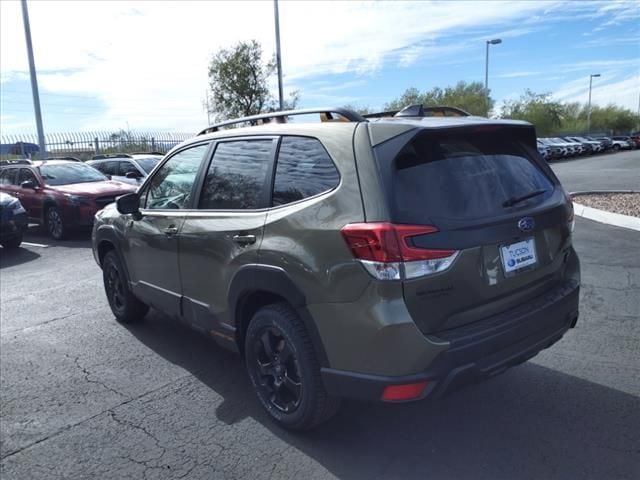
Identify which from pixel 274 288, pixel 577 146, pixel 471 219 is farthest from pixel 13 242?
pixel 577 146

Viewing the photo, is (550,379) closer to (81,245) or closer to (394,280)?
(394,280)

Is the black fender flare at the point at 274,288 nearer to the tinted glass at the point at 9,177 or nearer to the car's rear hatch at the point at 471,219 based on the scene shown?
the car's rear hatch at the point at 471,219

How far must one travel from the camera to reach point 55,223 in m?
10.9

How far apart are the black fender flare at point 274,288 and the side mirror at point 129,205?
65.0 inches

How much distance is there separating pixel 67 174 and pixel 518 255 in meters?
11.3

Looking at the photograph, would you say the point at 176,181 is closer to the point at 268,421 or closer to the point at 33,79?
the point at 268,421

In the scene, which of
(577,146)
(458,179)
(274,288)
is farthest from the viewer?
(577,146)

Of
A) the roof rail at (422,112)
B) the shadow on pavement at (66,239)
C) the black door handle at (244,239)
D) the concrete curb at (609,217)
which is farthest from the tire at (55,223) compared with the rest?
the concrete curb at (609,217)

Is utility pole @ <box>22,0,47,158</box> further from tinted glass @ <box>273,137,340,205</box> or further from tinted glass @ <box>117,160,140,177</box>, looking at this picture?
tinted glass @ <box>273,137,340,205</box>

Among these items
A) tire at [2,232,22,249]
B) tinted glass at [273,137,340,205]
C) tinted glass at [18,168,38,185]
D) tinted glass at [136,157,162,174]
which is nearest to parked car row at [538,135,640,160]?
tinted glass at [136,157,162,174]

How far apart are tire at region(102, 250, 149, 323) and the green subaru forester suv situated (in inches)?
65.6

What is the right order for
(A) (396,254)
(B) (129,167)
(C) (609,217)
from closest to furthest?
(A) (396,254) < (C) (609,217) < (B) (129,167)

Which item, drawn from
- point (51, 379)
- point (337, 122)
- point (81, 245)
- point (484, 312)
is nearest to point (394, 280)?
point (484, 312)

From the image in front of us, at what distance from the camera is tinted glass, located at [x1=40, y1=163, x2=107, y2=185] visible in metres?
11.5
